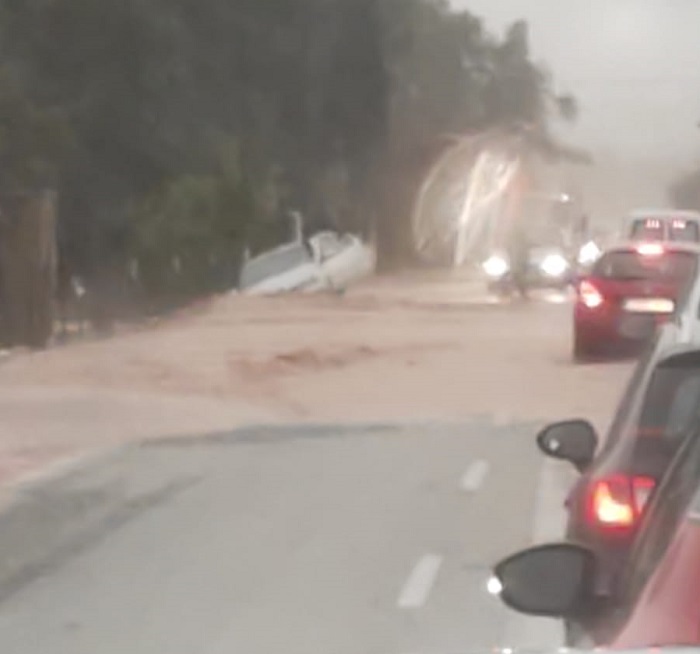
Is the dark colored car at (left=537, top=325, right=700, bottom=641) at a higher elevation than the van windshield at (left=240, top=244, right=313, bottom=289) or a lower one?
higher

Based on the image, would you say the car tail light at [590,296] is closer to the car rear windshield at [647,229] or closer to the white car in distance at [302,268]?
the car rear windshield at [647,229]

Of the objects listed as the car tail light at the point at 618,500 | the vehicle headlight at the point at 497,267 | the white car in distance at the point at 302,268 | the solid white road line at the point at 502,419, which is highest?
the car tail light at the point at 618,500

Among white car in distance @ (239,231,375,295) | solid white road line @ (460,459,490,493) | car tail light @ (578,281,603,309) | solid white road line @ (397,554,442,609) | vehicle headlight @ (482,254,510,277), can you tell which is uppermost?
solid white road line @ (397,554,442,609)

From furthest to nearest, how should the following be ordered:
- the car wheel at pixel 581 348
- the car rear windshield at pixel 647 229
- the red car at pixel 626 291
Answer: the car rear windshield at pixel 647 229 < the car wheel at pixel 581 348 < the red car at pixel 626 291

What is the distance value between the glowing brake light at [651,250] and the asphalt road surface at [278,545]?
869 cm

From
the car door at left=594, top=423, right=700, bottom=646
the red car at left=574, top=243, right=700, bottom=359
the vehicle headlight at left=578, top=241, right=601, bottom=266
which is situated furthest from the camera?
the vehicle headlight at left=578, top=241, right=601, bottom=266

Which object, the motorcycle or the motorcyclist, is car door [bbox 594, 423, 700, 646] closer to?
the motorcycle

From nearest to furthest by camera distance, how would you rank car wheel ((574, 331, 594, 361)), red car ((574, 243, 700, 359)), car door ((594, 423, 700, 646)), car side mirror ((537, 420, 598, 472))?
1. car door ((594, 423, 700, 646))
2. car side mirror ((537, 420, 598, 472))
3. red car ((574, 243, 700, 359))
4. car wheel ((574, 331, 594, 361))

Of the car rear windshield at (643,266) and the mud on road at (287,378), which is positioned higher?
the car rear windshield at (643,266)

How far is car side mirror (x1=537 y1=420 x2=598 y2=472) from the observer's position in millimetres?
9000

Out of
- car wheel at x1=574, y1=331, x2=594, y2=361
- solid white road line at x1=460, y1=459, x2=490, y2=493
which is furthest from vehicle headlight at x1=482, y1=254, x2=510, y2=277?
solid white road line at x1=460, y1=459, x2=490, y2=493

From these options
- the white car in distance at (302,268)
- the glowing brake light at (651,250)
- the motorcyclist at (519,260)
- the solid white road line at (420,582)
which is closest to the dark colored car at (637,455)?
the solid white road line at (420,582)

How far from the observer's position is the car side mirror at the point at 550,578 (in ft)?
17.8

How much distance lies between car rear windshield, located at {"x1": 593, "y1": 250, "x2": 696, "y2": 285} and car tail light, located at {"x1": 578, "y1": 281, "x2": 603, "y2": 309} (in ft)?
0.60
